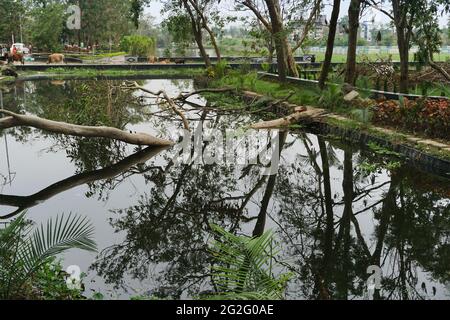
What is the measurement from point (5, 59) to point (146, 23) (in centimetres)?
4244

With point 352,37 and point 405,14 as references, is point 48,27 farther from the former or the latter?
point 405,14

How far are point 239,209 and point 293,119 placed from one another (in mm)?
6308

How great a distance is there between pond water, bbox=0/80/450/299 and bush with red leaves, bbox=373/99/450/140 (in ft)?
2.82

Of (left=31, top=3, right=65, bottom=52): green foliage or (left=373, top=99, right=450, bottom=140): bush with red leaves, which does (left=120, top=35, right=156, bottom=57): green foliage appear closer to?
(left=31, top=3, right=65, bottom=52): green foliage

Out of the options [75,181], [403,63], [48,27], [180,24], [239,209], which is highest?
[48,27]

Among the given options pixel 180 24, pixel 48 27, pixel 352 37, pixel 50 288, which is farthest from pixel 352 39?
pixel 48 27

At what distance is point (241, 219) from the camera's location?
6621 mm

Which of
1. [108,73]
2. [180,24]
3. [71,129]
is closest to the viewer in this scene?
[71,129]

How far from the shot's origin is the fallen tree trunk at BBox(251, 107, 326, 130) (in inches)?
500

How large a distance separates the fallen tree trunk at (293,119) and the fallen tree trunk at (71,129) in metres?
2.93

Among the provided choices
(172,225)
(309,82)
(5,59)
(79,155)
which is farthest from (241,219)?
(5,59)

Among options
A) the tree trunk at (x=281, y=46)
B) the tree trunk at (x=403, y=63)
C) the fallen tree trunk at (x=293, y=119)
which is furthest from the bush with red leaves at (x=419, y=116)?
the tree trunk at (x=281, y=46)

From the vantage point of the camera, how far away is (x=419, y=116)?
9805 millimetres
